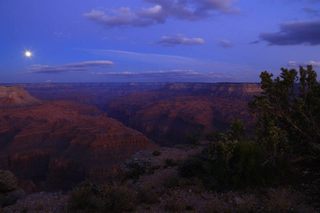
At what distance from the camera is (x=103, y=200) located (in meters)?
10.1

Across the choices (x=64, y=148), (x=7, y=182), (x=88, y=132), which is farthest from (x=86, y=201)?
(x=88, y=132)

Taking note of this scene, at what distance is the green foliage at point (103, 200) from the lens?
9.88 m

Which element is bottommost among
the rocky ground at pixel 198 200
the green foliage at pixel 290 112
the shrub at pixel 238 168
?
the rocky ground at pixel 198 200

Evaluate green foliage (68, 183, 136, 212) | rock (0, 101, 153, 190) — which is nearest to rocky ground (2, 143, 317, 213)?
green foliage (68, 183, 136, 212)

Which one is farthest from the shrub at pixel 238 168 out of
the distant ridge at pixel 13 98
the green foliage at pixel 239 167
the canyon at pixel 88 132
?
the distant ridge at pixel 13 98

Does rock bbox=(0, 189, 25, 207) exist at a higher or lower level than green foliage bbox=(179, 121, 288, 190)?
lower

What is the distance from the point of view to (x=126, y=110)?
12781cm

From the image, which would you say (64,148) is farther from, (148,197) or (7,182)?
(148,197)

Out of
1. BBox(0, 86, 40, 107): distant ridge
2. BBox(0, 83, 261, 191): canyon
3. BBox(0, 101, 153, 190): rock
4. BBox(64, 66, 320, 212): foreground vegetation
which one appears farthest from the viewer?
BBox(0, 86, 40, 107): distant ridge

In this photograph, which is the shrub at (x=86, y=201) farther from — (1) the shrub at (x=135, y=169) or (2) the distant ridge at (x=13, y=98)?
(2) the distant ridge at (x=13, y=98)

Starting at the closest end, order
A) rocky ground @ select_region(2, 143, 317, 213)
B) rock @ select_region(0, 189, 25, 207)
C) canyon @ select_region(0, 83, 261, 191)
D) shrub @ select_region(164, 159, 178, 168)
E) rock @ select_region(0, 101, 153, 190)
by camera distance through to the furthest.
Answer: rocky ground @ select_region(2, 143, 317, 213)
rock @ select_region(0, 189, 25, 207)
shrub @ select_region(164, 159, 178, 168)
rock @ select_region(0, 101, 153, 190)
canyon @ select_region(0, 83, 261, 191)

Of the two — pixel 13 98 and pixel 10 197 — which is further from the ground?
pixel 10 197

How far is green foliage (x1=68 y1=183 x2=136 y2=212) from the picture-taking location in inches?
389

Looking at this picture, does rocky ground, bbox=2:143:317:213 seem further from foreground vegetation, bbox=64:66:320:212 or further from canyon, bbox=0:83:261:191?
canyon, bbox=0:83:261:191
